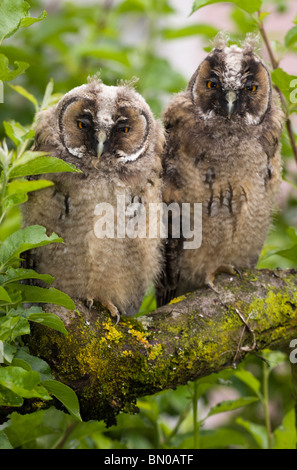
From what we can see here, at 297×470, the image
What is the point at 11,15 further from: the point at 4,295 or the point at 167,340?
the point at 167,340

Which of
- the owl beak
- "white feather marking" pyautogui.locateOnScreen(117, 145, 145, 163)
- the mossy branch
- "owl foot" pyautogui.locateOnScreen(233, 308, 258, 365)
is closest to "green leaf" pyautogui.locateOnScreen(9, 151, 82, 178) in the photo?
the mossy branch

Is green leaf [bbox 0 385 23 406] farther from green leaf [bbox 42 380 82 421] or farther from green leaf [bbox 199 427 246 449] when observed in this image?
green leaf [bbox 199 427 246 449]

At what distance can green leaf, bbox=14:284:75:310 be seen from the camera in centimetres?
132

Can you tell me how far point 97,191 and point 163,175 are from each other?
35 centimetres

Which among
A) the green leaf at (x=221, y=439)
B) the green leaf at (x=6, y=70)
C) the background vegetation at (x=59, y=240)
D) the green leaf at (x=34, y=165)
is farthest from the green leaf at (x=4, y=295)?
the green leaf at (x=221, y=439)

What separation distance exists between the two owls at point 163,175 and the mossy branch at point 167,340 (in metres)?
0.14

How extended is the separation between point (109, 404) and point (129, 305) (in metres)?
0.61

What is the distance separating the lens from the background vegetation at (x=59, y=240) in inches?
51.1

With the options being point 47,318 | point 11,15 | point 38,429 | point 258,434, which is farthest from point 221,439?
point 11,15

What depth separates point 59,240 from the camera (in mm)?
1280

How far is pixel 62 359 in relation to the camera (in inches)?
61.5

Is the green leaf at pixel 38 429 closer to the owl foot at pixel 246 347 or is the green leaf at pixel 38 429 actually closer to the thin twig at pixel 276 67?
the owl foot at pixel 246 347
